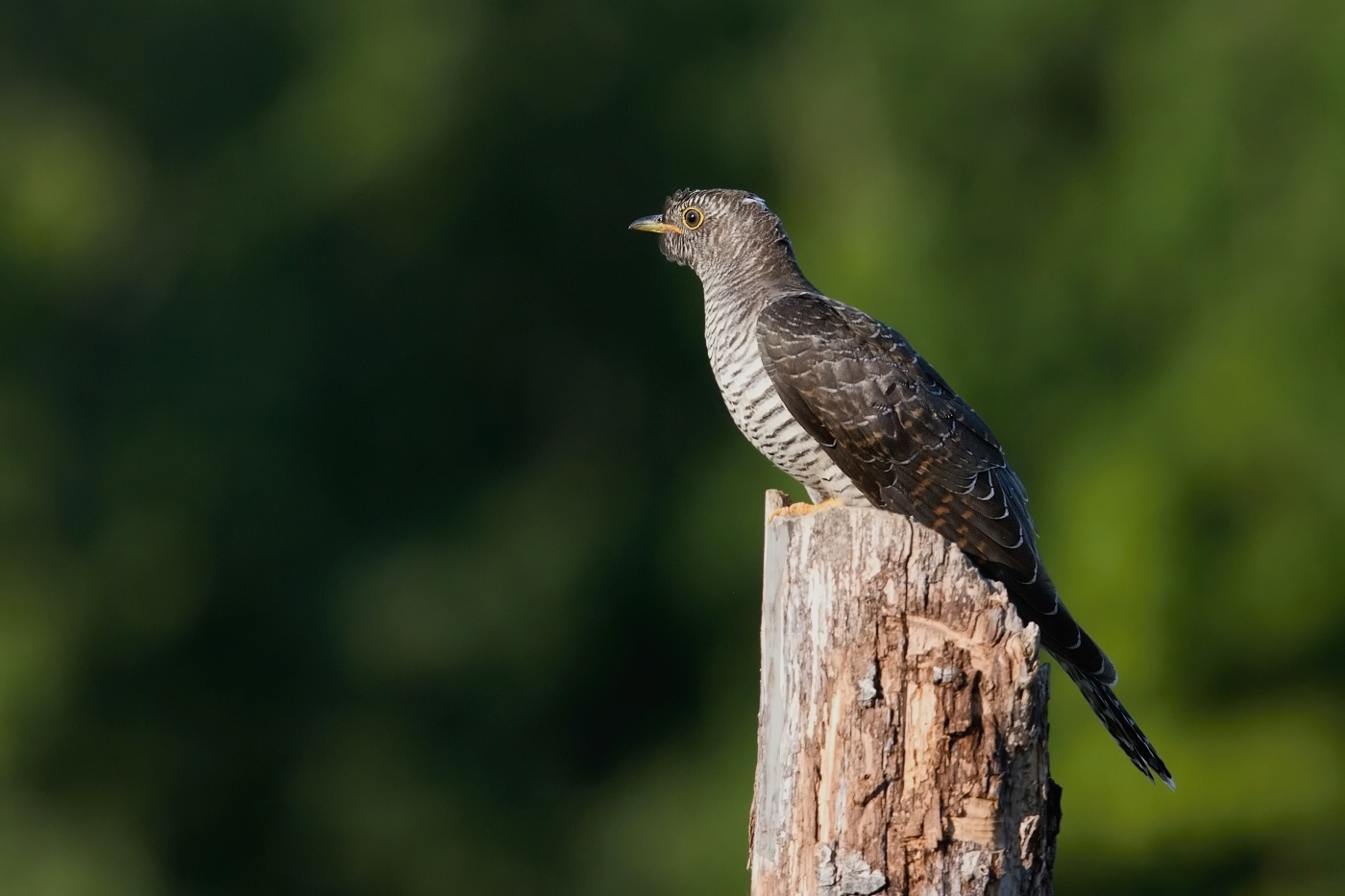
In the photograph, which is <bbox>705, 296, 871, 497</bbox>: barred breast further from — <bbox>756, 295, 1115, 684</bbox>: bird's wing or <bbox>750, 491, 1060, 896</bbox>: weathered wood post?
<bbox>750, 491, 1060, 896</bbox>: weathered wood post

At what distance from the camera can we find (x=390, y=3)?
11.3 metres

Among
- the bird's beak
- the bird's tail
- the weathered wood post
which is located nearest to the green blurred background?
the bird's beak

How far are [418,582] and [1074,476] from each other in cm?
455

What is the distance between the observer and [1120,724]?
3.75 metres

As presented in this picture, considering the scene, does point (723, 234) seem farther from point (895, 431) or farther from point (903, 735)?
point (903, 735)

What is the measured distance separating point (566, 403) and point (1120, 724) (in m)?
8.30

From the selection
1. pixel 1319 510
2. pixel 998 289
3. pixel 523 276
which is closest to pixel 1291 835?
pixel 1319 510

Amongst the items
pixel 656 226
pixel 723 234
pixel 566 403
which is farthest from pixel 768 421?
pixel 566 403

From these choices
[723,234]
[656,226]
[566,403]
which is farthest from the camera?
[566,403]

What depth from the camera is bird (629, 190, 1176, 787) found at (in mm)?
Answer: 3830

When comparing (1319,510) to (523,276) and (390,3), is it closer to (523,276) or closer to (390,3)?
(523,276)

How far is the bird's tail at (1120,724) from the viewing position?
369cm

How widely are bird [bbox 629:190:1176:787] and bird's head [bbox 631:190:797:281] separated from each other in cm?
31

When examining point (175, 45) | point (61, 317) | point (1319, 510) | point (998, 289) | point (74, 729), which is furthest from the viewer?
point (175, 45)
